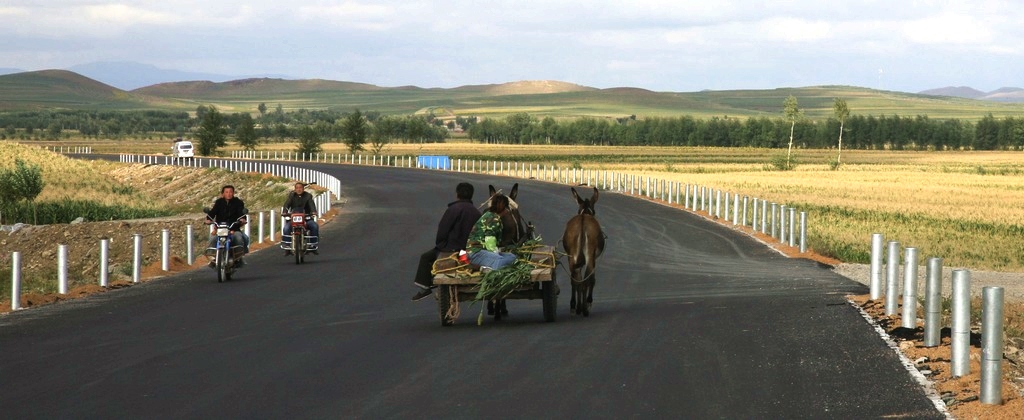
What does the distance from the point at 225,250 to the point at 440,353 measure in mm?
9767

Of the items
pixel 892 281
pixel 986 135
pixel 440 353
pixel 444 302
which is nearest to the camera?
pixel 440 353

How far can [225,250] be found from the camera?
21.5m

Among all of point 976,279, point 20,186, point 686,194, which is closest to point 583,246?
point 976,279

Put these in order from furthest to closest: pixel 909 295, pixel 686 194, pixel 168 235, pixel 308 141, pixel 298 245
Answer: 1. pixel 308 141
2. pixel 686 194
3. pixel 298 245
4. pixel 168 235
5. pixel 909 295

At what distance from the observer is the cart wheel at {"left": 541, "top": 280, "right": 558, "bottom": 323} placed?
48.9 feet

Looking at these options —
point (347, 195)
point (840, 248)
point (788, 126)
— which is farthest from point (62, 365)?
point (788, 126)

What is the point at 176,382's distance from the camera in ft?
35.5

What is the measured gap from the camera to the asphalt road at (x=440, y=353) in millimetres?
9766

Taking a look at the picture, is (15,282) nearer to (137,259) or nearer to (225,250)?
(137,259)

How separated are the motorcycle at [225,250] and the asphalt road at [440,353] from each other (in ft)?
1.01

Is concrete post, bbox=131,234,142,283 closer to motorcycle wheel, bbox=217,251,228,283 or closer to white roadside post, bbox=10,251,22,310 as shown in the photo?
motorcycle wheel, bbox=217,251,228,283

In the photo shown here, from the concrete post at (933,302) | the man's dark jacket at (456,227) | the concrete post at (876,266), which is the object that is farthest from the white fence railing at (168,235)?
the concrete post at (933,302)

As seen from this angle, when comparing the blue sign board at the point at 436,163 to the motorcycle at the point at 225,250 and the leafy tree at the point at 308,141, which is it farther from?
the motorcycle at the point at 225,250

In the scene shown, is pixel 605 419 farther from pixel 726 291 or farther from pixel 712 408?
pixel 726 291
